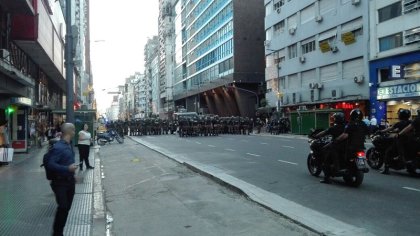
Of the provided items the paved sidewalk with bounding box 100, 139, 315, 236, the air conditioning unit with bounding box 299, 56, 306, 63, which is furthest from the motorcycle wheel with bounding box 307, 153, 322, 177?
the air conditioning unit with bounding box 299, 56, 306, 63

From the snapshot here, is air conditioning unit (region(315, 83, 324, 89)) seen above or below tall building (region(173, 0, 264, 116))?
below

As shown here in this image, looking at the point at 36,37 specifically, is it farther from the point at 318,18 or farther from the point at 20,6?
the point at 318,18

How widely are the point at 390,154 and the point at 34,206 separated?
30.7 feet

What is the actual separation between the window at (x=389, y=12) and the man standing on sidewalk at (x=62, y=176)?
115 feet

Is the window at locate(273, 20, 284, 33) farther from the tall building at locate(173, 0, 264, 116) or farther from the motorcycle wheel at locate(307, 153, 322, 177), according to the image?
the motorcycle wheel at locate(307, 153, 322, 177)

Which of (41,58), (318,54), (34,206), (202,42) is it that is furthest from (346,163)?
(202,42)

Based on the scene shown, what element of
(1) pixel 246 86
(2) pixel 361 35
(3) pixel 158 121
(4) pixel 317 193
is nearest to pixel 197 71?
(1) pixel 246 86

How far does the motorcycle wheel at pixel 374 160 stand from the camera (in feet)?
46.4

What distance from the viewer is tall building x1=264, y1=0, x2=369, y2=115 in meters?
42.9

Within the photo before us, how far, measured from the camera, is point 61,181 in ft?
21.1

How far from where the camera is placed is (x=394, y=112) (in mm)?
37281

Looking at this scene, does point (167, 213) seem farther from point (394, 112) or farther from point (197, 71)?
point (197, 71)

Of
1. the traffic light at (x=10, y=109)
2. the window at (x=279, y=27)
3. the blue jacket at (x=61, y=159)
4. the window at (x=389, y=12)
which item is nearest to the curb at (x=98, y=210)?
the blue jacket at (x=61, y=159)

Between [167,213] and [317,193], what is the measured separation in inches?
140
